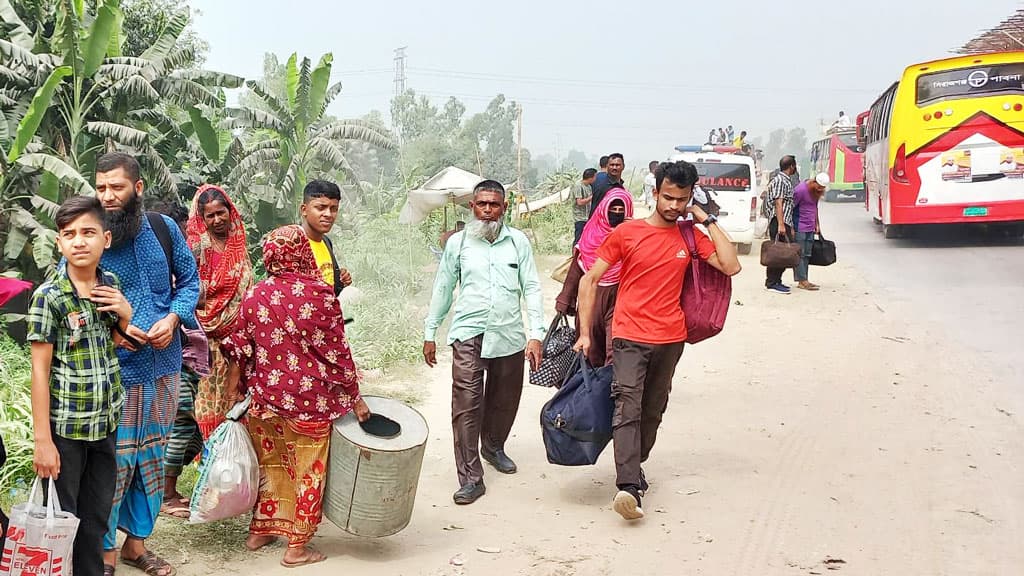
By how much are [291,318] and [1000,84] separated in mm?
14333

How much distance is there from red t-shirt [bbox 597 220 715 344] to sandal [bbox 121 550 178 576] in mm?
2392

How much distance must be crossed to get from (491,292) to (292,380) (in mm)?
1537

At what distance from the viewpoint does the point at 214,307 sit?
190 inches

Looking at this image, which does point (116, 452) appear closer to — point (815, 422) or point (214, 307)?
point (214, 307)

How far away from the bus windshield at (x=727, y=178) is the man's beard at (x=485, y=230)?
1236 cm

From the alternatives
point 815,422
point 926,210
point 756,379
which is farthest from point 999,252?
point 815,422

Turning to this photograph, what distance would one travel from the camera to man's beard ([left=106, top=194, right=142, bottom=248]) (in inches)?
148

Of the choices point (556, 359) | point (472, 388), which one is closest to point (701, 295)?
point (556, 359)

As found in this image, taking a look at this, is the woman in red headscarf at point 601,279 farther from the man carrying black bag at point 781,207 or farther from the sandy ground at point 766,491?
the man carrying black bag at point 781,207

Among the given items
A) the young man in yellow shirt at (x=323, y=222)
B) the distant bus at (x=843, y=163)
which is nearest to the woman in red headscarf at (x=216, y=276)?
the young man in yellow shirt at (x=323, y=222)

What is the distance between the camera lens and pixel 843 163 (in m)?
30.8

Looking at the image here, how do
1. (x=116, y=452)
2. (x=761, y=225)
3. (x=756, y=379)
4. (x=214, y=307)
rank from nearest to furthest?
(x=116, y=452), (x=214, y=307), (x=756, y=379), (x=761, y=225)

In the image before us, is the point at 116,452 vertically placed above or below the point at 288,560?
above

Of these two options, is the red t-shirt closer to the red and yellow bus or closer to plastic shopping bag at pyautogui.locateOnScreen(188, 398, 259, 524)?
plastic shopping bag at pyautogui.locateOnScreen(188, 398, 259, 524)
